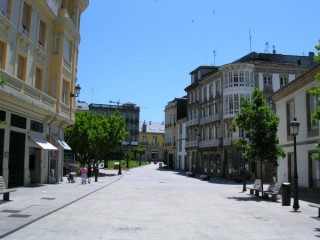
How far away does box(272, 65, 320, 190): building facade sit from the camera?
75.5 ft

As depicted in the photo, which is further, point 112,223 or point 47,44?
point 47,44

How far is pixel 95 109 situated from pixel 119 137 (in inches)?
2917

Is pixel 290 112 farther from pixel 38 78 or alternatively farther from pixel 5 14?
pixel 5 14

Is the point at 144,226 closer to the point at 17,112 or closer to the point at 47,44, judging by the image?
the point at 17,112

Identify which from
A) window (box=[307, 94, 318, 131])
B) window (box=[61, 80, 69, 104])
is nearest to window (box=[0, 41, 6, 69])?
window (box=[61, 80, 69, 104])

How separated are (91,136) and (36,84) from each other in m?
17.3

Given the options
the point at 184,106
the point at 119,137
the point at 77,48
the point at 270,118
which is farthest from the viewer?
the point at 184,106

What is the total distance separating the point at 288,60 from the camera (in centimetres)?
5556

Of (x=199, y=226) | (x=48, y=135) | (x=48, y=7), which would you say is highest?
(x=48, y=7)

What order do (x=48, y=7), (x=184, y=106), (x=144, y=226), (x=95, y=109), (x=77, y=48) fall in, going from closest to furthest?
1. (x=144, y=226)
2. (x=48, y=7)
3. (x=77, y=48)
4. (x=184, y=106)
5. (x=95, y=109)

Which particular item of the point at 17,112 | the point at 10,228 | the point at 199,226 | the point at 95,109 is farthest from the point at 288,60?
the point at 95,109

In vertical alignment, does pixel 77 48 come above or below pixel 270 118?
above

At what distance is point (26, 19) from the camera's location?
76.8ft

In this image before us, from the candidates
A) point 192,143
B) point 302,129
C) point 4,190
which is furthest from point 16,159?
point 192,143
